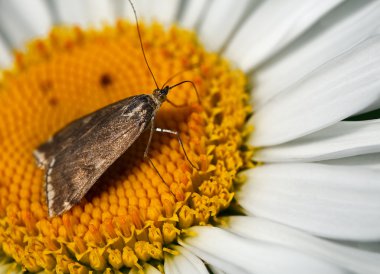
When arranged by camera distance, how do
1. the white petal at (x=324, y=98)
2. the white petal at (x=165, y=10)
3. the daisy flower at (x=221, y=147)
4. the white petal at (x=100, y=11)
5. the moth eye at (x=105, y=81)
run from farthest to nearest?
the white petal at (x=100, y=11), the white petal at (x=165, y=10), the moth eye at (x=105, y=81), the white petal at (x=324, y=98), the daisy flower at (x=221, y=147)

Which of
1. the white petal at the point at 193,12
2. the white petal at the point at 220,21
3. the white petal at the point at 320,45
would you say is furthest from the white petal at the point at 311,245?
the white petal at the point at 193,12

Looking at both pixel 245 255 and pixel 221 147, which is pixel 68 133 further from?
pixel 245 255

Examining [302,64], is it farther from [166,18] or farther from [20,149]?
[20,149]

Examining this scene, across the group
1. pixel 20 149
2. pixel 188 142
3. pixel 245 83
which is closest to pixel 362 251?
pixel 188 142

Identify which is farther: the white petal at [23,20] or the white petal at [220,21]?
the white petal at [23,20]

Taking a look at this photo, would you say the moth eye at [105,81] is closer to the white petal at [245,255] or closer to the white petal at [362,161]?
the white petal at [245,255]

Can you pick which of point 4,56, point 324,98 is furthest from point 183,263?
point 4,56
